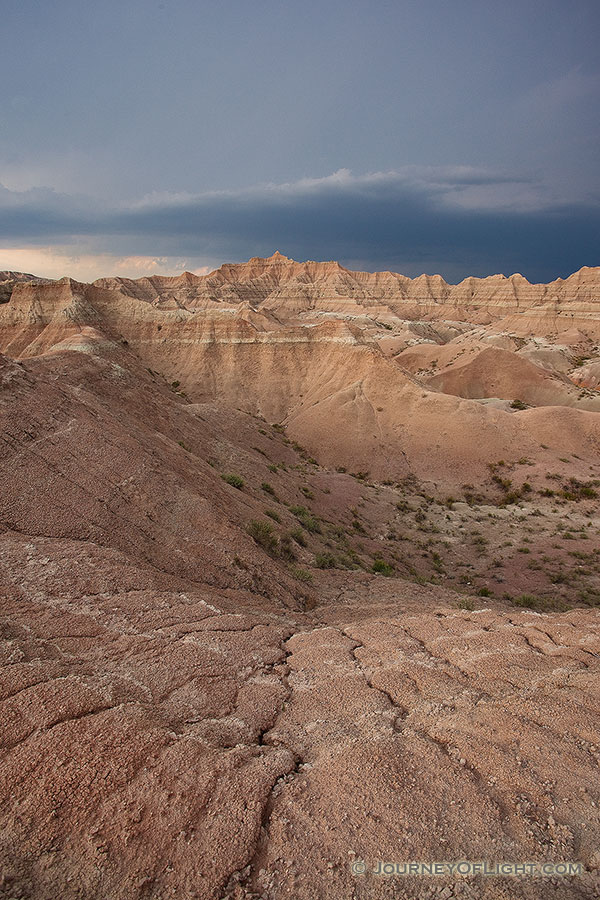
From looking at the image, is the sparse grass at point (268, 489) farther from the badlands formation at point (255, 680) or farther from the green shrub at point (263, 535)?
the green shrub at point (263, 535)

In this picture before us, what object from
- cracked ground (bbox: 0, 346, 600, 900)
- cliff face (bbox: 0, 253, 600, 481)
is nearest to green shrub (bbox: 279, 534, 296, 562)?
cracked ground (bbox: 0, 346, 600, 900)

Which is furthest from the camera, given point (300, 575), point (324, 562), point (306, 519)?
point (306, 519)

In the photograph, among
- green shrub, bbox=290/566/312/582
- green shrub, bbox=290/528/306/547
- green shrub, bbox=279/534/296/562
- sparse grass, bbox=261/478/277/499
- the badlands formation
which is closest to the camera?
the badlands formation

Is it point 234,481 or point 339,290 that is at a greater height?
point 339,290

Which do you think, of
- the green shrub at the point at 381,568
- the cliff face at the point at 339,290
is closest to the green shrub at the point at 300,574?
the green shrub at the point at 381,568

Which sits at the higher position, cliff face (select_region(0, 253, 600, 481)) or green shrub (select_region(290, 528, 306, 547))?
cliff face (select_region(0, 253, 600, 481))

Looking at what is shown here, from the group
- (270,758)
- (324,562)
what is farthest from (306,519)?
(270,758)

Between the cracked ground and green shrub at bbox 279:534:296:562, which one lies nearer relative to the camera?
the cracked ground

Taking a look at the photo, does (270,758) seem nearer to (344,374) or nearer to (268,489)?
(268,489)

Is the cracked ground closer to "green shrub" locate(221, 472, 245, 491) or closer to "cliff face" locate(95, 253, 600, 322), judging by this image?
"green shrub" locate(221, 472, 245, 491)

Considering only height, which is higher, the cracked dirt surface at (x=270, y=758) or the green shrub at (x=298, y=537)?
the cracked dirt surface at (x=270, y=758)

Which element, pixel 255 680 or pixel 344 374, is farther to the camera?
pixel 344 374

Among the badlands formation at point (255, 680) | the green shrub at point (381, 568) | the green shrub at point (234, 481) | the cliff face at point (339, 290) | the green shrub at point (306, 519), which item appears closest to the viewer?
the badlands formation at point (255, 680)

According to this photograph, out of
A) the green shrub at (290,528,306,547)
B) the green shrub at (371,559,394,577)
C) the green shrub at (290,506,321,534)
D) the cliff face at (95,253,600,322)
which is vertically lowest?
the green shrub at (371,559,394,577)
